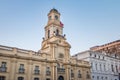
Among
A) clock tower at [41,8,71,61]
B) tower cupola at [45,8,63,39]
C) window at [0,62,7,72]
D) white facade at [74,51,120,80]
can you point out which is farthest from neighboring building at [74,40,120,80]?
window at [0,62,7,72]

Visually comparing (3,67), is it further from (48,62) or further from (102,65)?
(102,65)

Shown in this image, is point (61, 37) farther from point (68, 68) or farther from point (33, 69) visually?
point (33, 69)

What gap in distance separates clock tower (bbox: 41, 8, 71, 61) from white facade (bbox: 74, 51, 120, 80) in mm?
10118

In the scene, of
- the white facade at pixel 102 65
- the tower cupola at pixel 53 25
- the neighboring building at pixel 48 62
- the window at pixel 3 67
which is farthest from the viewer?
the white facade at pixel 102 65

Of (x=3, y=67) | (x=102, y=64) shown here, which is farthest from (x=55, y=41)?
(x=102, y=64)

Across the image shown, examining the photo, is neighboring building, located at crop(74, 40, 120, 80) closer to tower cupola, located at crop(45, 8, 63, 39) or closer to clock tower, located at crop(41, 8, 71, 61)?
clock tower, located at crop(41, 8, 71, 61)

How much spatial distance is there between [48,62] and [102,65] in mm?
24682

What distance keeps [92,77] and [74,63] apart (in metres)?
9.31

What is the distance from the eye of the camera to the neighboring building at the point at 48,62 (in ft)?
114

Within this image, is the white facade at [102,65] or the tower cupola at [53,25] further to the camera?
the white facade at [102,65]

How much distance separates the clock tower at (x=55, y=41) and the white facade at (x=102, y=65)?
398 inches

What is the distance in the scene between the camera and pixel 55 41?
4456cm

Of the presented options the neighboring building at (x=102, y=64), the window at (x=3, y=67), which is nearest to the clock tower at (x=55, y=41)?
the neighboring building at (x=102, y=64)

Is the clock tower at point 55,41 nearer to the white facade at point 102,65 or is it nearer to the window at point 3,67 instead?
the white facade at point 102,65
